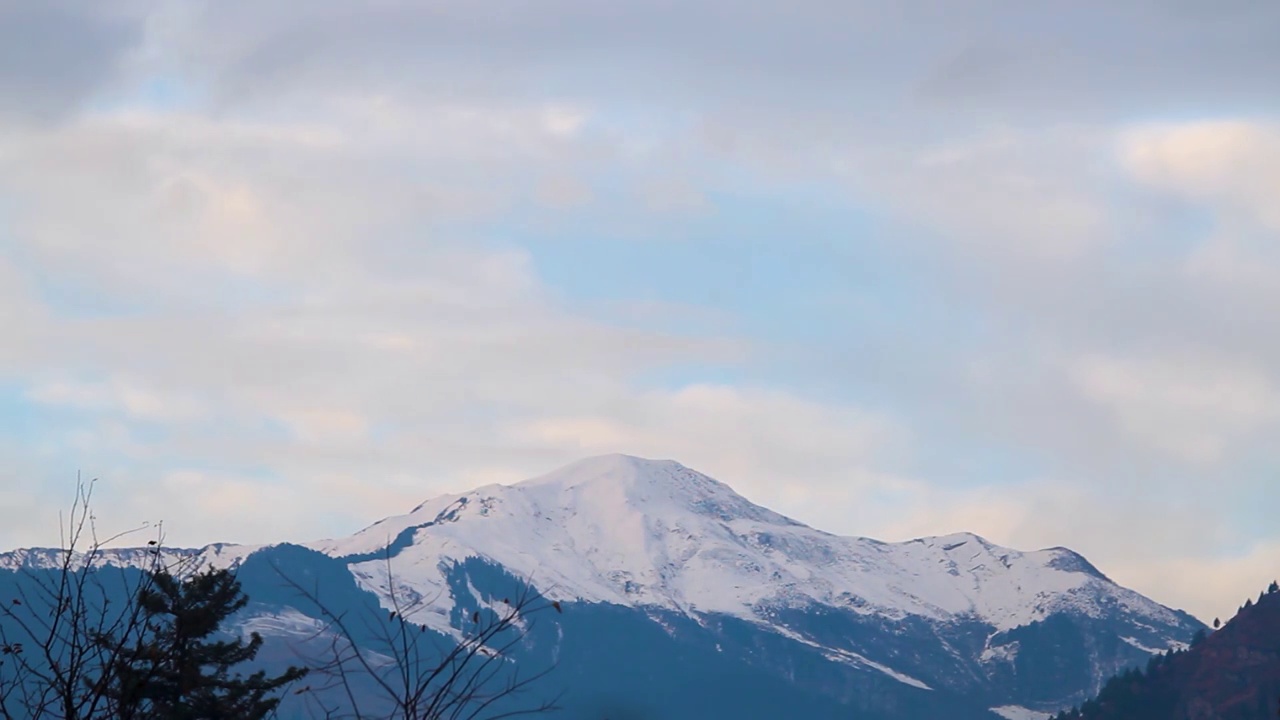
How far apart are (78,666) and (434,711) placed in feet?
10.3

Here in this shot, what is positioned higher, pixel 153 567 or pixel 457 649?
pixel 153 567

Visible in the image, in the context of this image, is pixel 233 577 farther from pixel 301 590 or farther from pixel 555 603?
pixel 555 603

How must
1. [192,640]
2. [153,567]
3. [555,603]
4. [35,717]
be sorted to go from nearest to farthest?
[555,603] < [35,717] < [153,567] < [192,640]

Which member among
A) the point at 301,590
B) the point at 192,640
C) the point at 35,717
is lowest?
the point at 35,717

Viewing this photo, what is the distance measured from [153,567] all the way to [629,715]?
7647mm

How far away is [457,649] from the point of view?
14383mm

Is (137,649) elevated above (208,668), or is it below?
below

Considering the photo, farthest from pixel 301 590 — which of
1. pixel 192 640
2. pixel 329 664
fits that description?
pixel 192 640

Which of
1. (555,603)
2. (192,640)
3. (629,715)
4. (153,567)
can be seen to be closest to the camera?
(555,603)

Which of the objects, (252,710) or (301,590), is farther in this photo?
(252,710)

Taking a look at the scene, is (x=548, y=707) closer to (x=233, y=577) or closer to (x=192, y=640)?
(x=233, y=577)

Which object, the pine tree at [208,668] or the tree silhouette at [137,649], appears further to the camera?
the pine tree at [208,668]

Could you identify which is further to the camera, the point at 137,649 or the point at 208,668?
the point at 208,668

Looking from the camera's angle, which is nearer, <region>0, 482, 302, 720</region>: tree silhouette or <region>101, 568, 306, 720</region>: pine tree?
<region>0, 482, 302, 720</region>: tree silhouette
